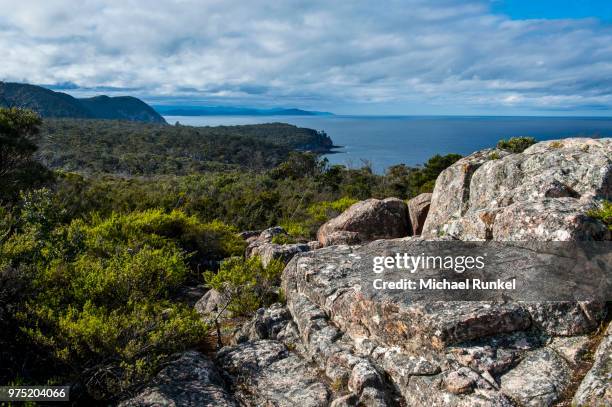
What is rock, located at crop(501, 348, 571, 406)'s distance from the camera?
13.3 ft

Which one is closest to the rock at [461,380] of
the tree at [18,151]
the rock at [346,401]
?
the rock at [346,401]

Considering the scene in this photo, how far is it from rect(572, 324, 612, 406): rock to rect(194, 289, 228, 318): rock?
5589 millimetres

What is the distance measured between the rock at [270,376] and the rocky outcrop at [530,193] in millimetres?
3263

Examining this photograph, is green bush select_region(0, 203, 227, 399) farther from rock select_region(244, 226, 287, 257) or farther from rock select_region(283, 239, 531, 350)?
rock select_region(244, 226, 287, 257)

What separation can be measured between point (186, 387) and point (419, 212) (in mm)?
9646

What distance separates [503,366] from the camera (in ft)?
14.5

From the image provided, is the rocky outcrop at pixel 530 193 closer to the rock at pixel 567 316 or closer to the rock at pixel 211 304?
the rock at pixel 567 316

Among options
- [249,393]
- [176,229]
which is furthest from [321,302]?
[176,229]

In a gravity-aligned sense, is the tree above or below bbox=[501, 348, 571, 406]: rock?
above

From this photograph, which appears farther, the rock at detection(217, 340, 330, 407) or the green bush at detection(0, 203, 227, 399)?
the green bush at detection(0, 203, 227, 399)

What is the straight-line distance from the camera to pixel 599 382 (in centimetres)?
389

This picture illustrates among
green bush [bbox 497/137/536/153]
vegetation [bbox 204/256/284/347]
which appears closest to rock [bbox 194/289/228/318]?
vegetation [bbox 204/256/284/347]

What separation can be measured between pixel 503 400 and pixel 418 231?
9.05 meters

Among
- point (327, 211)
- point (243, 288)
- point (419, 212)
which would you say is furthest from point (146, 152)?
point (243, 288)
